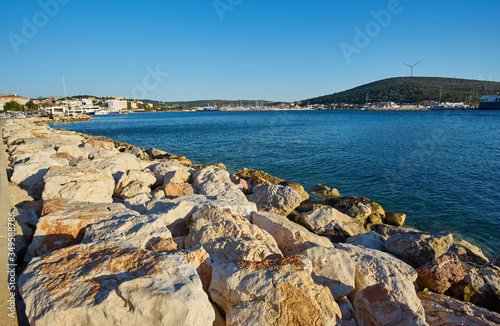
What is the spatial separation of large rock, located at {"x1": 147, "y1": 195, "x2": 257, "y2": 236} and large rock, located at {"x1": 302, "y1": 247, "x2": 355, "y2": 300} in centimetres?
195

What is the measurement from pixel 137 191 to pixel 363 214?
21.8ft

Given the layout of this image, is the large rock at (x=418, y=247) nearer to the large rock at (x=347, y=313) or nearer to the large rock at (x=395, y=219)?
the large rock at (x=347, y=313)

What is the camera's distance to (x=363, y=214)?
27.5 ft

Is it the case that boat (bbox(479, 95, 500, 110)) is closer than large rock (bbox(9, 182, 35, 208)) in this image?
No

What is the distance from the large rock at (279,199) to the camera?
7.84 m

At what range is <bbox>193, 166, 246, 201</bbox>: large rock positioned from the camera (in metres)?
7.11

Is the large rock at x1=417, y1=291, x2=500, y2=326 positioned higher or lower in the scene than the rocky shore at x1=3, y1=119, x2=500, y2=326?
lower

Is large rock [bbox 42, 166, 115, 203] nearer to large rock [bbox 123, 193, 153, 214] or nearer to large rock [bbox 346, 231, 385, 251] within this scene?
large rock [bbox 123, 193, 153, 214]

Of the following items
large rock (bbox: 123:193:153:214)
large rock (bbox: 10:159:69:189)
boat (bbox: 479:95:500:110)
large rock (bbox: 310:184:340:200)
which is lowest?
large rock (bbox: 310:184:340:200)

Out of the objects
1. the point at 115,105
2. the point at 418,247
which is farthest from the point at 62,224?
the point at 115,105

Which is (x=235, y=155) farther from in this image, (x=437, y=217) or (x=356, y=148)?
(x=437, y=217)

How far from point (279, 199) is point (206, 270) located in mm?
4862

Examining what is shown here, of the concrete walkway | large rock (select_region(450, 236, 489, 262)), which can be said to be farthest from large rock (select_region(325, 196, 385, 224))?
the concrete walkway

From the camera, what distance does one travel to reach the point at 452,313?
364 cm
